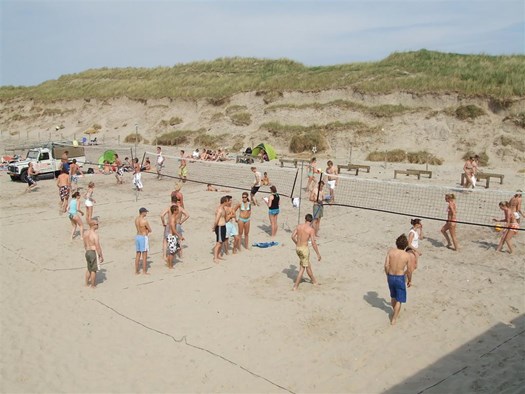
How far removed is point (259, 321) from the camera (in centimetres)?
877

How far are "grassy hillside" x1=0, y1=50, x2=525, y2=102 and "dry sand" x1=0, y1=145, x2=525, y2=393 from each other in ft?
64.7

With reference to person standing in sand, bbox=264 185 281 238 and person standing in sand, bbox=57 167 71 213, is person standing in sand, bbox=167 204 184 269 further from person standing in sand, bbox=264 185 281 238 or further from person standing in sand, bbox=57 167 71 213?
person standing in sand, bbox=57 167 71 213

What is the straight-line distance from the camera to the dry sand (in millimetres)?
7070

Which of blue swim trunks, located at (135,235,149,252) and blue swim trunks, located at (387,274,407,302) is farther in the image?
blue swim trunks, located at (135,235,149,252)

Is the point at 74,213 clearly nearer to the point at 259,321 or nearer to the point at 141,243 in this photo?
the point at 141,243

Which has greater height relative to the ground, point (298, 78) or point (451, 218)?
point (298, 78)

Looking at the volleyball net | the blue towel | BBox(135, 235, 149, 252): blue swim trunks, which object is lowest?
the blue towel

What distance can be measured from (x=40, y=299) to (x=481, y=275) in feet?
30.0

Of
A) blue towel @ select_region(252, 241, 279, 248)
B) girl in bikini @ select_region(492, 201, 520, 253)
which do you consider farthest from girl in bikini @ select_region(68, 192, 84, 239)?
girl in bikini @ select_region(492, 201, 520, 253)

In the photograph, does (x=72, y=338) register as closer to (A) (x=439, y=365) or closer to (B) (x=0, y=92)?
(A) (x=439, y=365)

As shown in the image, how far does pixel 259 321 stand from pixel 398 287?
2.46 metres

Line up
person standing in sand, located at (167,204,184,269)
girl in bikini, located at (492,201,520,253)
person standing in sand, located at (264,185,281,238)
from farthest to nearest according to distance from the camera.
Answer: person standing in sand, located at (264,185,281,238)
girl in bikini, located at (492,201,520,253)
person standing in sand, located at (167,204,184,269)

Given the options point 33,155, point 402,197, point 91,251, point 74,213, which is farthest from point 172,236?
point 33,155

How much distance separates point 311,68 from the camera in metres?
43.0
